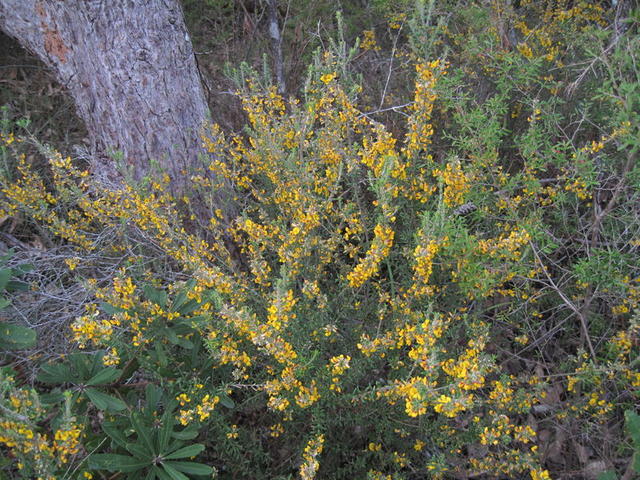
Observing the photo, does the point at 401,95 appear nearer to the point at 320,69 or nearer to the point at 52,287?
the point at 320,69

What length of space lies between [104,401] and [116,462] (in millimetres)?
257

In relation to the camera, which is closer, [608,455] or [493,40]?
[608,455]

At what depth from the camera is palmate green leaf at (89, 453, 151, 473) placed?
1.84 metres

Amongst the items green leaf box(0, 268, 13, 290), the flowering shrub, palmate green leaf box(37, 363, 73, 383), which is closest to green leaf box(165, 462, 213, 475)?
the flowering shrub

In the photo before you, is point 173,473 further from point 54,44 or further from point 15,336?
point 54,44

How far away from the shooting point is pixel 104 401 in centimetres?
200

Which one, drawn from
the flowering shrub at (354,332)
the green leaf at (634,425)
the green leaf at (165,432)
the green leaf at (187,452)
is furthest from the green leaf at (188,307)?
the green leaf at (634,425)

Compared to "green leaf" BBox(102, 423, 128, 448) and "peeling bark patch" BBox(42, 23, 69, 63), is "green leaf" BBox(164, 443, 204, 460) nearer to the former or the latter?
"green leaf" BBox(102, 423, 128, 448)

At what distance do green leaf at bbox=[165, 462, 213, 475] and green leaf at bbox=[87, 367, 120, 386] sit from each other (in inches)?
16.4

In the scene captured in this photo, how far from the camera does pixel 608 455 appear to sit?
8.03 feet

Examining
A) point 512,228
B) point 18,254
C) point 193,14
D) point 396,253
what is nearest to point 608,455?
point 512,228

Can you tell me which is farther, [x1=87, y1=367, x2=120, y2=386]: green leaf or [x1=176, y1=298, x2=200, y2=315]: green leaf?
[x1=176, y1=298, x2=200, y2=315]: green leaf

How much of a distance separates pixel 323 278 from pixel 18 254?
1944 mm

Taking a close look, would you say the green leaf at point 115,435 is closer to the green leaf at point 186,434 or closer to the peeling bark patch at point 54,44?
the green leaf at point 186,434
